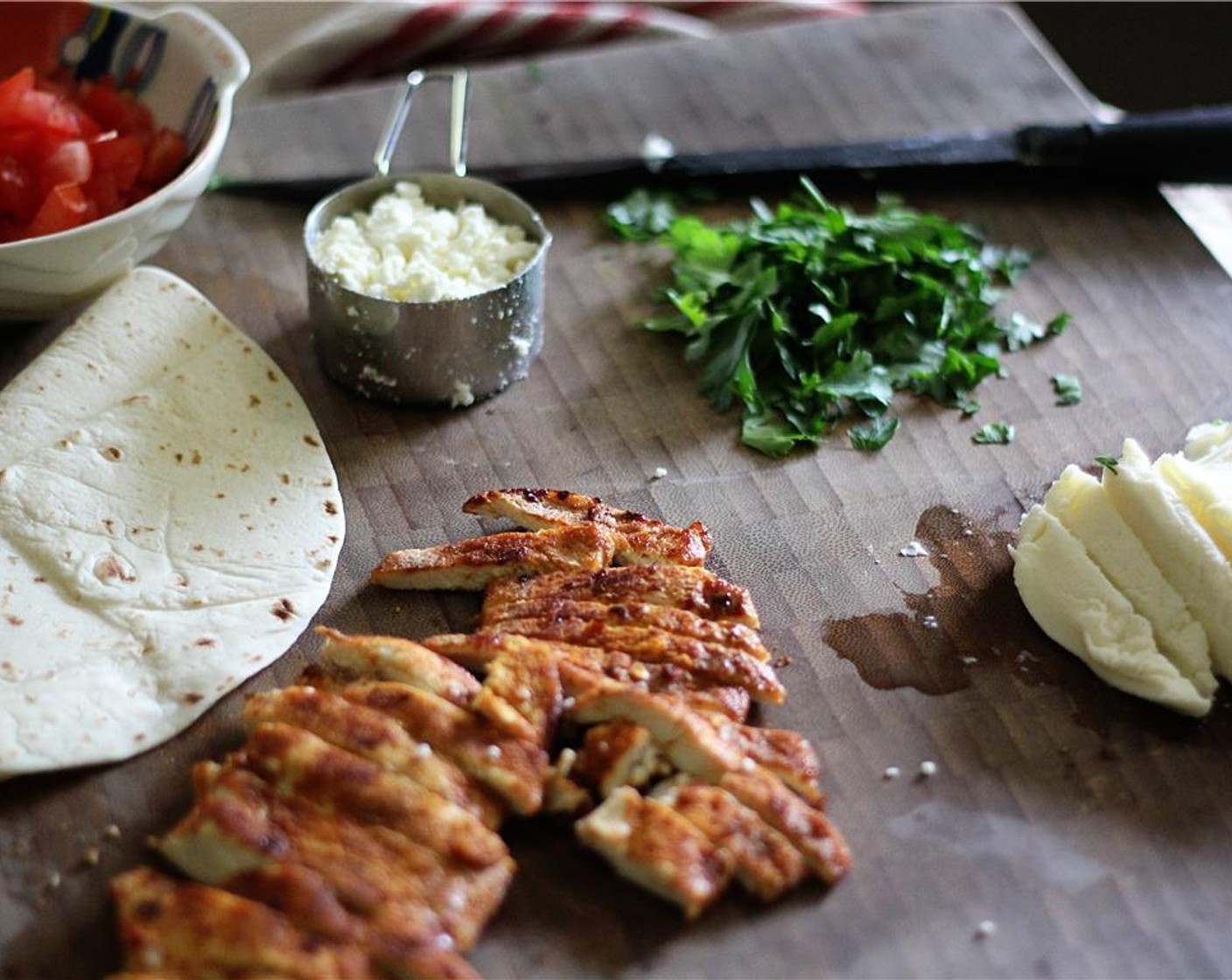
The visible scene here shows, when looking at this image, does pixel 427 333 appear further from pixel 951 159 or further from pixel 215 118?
pixel 951 159

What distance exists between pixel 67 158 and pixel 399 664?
2286mm

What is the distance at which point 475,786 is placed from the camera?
3.33 meters

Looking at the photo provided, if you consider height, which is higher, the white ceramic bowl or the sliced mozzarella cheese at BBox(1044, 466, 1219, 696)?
the white ceramic bowl

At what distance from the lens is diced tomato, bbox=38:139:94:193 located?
4617mm

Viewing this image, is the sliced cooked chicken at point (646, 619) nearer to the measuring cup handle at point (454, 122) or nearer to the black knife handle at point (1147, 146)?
the measuring cup handle at point (454, 122)

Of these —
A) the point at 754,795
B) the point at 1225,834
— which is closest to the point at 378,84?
the point at 754,795

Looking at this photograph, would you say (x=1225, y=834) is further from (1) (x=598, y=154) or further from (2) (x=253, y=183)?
(2) (x=253, y=183)

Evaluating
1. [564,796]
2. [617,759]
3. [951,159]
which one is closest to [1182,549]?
[617,759]

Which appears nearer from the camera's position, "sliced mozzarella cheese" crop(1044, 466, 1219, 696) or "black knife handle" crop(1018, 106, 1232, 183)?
"sliced mozzarella cheese" crop(1044, 466, 1219, 696)

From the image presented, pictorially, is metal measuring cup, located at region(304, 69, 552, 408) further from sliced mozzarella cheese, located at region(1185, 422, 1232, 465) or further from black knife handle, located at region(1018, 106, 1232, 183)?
black knife handle, located at region(1018, 106, 1232, 183)

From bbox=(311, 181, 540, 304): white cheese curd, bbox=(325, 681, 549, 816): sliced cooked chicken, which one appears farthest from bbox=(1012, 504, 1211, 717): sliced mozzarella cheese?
bbox=(311, 181, 540, 304): white cheese curd

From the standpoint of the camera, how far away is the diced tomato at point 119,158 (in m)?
4.80

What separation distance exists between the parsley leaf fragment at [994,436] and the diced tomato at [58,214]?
3.09m

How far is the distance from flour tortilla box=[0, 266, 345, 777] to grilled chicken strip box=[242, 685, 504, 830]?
1.06 ft
